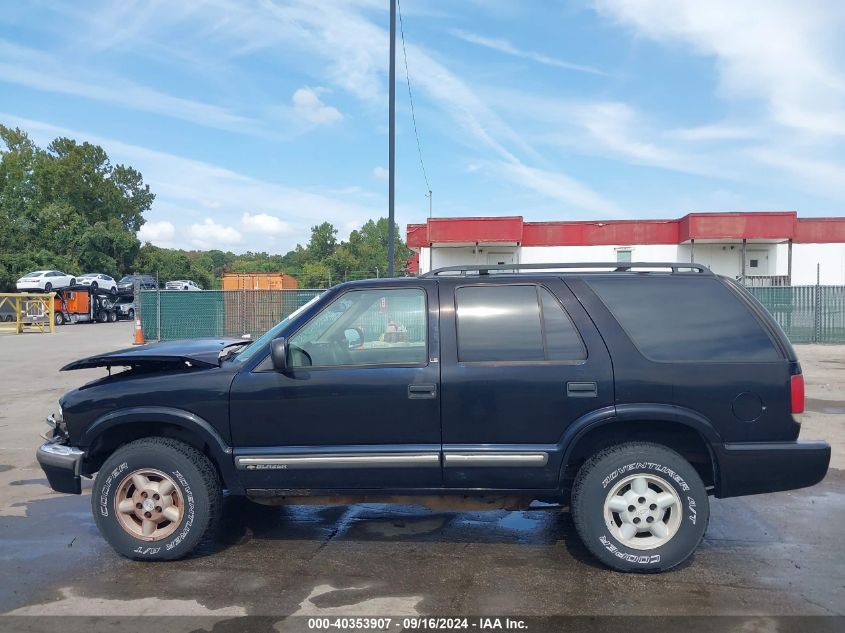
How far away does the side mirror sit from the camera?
13.4 ft

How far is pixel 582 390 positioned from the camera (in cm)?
411

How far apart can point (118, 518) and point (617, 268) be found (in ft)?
12.1

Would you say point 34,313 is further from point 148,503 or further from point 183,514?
point 183,514

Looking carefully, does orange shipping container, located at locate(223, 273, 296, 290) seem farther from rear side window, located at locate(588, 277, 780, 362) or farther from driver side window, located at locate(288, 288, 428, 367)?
rear side window, located at locate(588, 277, 780, 362)

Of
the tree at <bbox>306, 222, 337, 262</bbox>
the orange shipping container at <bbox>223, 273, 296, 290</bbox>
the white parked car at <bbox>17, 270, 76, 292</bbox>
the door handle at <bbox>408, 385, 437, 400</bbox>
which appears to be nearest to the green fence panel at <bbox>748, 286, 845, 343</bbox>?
the orange shipping container at <bbox>223, 273, 296, 290</bbox>

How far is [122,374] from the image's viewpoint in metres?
4.50

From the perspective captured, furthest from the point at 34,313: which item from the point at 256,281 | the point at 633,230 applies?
the point at 633,230

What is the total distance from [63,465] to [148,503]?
1.91ft

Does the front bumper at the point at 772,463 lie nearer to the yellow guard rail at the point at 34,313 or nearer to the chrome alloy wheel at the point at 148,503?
the chrome alloy wheel at the point at 148,503

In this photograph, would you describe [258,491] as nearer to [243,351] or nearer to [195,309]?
[243,351]

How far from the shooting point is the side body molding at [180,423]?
4242 mm

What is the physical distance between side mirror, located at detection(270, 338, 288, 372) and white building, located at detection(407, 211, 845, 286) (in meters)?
26.5

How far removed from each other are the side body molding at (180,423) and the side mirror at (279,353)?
0.60m

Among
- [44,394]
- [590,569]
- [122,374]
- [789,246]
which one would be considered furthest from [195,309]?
[789,246]
